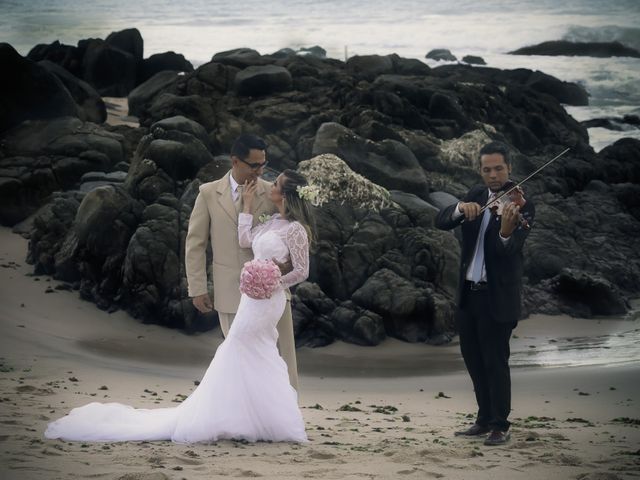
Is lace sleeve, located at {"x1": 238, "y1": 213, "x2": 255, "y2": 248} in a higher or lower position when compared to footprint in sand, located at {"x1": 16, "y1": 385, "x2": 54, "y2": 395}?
higher

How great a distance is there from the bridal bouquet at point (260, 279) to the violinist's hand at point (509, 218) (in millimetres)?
1152

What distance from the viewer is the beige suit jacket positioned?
6.51m

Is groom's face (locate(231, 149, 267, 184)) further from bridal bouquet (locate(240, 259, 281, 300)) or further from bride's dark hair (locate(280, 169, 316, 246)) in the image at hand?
bridal bouquet (locate(240, 259, 281, 300))

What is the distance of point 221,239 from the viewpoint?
6.58 meters

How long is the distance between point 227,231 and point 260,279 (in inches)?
24.7

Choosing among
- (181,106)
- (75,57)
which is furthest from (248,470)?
(75,57)

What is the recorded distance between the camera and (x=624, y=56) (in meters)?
15.1

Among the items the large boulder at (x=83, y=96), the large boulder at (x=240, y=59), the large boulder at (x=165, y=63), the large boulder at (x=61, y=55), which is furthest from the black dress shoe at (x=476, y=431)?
the large boulder at (x=165, y=63)

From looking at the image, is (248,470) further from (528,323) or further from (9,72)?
(9,72)

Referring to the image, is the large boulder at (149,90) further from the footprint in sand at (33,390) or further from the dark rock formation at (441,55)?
the footprint in sand at (33,390)

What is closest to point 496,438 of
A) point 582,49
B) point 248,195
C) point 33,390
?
point 248,195

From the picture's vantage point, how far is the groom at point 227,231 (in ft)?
21.2

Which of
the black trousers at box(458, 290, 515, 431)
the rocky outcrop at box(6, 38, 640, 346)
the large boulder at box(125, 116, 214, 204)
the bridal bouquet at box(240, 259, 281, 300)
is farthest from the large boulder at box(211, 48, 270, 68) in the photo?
the black trousers at box(458, 290, 515, 431)

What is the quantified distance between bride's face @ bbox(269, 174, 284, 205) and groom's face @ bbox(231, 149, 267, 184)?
10.4 inches
